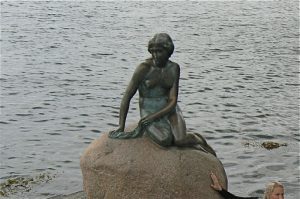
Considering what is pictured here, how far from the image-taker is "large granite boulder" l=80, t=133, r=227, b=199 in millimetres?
12781

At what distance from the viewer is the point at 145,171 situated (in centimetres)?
1277

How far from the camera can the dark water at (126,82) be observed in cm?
1991

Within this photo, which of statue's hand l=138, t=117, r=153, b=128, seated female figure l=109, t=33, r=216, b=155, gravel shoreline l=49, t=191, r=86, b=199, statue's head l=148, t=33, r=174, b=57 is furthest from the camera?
gravel shoreline l=49, t=191, r=86, b=199

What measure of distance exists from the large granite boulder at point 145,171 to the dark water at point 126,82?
14.7ft

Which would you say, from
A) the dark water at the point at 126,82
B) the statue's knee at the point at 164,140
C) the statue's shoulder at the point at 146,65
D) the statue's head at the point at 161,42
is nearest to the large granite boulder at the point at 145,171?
the statue's knee at the point at 164,140

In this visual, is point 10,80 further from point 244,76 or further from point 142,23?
point 142,23

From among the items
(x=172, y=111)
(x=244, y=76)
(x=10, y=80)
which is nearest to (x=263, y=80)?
(x=244, y=76)

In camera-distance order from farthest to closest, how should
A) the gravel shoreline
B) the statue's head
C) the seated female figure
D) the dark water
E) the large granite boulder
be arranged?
the dark water < the gravel shoreline < the seated female figure < the statue's head < the large granite boulder

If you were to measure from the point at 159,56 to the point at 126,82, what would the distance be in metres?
16.9

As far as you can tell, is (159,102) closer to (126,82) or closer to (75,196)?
(75,196)

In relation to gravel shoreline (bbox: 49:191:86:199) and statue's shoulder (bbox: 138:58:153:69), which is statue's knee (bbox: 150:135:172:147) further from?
gravel shoreline (bbox: 49:191:86:199)

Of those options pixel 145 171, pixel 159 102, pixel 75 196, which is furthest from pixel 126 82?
pixel 145 171

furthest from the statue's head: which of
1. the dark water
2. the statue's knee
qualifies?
the dark water

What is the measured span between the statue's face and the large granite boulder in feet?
5.31
